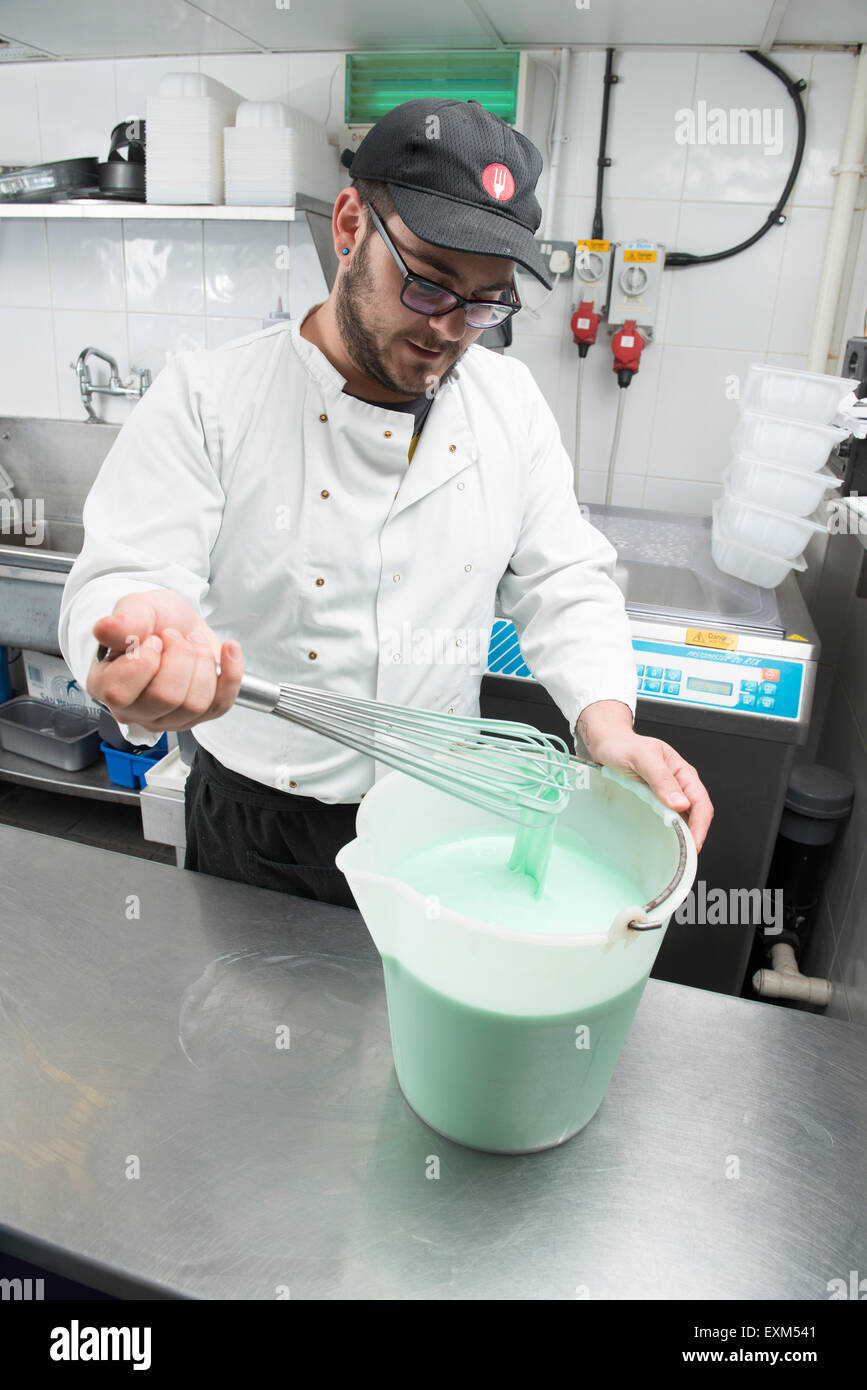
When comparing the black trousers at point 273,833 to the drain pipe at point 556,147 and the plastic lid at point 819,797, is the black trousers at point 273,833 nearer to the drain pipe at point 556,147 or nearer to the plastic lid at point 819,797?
the plastic lid at point 819,797

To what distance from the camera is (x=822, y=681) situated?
89.3 inches

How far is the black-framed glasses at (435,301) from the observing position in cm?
93

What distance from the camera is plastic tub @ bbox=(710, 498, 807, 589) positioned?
71.9 inches

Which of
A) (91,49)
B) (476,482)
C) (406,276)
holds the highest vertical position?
(91,49)

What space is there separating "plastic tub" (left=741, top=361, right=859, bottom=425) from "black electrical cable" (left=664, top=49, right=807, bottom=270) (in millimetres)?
545

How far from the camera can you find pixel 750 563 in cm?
188

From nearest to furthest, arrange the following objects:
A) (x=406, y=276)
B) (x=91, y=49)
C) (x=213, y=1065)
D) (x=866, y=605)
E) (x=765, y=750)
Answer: (x=213, y=1065), (x=406, y=276), (x=765, y=750), (x=866, y=605), (x=91, y=49)

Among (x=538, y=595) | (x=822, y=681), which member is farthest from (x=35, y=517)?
(x=822, y=681)

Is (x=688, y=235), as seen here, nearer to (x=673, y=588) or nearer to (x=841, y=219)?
(x=841, y=219)

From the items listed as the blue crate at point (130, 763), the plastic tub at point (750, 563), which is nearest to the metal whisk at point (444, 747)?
the plastic tub at point (750, 563)

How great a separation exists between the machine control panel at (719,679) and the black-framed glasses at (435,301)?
817mm

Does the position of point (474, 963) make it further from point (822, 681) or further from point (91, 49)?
point (91, 49)

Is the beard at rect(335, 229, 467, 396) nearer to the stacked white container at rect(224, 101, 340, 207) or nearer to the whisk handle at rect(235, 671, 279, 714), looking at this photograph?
→ the whisk handle at rect(235, 671, 279, 714)
